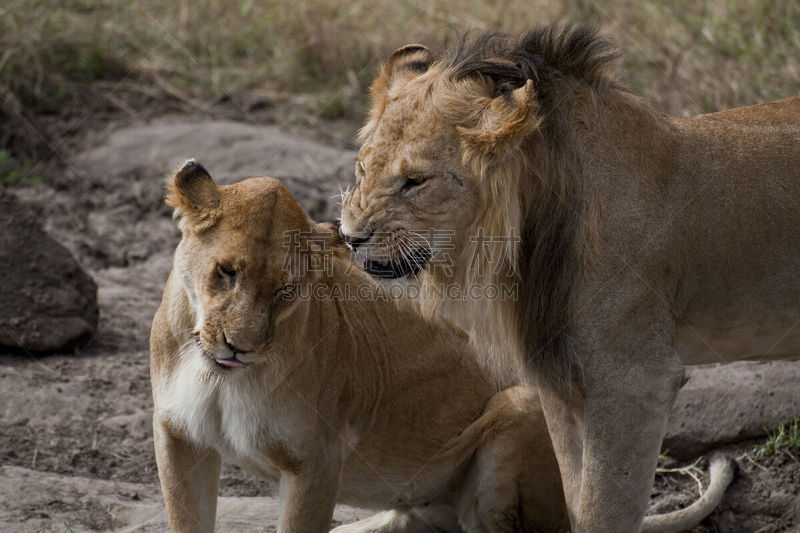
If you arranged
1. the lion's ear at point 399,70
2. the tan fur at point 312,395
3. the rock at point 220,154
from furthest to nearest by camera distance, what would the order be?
the rock at point 220,154 → the lion's ear at point 399,70 → the tan fur at point 312,395

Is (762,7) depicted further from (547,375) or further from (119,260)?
(547,375)

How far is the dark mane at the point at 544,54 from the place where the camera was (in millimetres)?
3250

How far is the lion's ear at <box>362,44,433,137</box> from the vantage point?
11.4ft

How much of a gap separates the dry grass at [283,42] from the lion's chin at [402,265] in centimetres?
459

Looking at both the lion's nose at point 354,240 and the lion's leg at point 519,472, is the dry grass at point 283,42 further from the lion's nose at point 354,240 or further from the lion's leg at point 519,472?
the lion's nose at point 354,240

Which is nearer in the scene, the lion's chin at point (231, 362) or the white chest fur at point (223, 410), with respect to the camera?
the lion's chin at point (231, 362)

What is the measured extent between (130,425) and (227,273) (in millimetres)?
2139

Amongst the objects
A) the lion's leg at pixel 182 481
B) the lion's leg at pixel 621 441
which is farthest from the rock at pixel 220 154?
the lion's leg at pixel 621 441

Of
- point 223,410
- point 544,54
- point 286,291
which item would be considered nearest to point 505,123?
point 544,54

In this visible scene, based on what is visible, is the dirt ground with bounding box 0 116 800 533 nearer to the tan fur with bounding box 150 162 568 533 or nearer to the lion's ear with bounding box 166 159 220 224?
the tan fur with bounding box 150 162 568 533

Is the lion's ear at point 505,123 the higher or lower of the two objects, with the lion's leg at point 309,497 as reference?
higher

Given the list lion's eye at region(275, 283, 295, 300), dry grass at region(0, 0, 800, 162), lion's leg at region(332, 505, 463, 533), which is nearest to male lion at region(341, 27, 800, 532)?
lion's eye at region(275, 283, 295, 300)

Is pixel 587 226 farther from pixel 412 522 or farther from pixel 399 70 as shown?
pixel 412 522

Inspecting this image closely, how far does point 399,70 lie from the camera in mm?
3525
